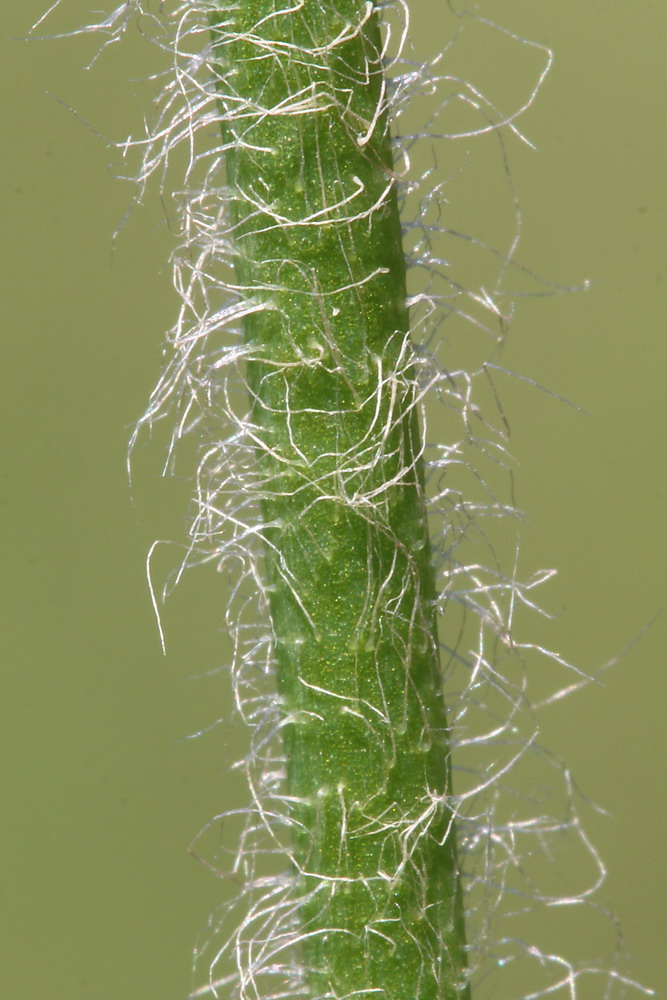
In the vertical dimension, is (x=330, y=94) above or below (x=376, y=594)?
above

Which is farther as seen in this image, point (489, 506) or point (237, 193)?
point (489, 506)

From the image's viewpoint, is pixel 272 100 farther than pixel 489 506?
No

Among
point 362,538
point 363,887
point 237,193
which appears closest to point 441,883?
point 363,887

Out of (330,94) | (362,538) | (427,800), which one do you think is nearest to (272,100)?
(330,94)

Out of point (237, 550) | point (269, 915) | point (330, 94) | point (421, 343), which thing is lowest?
point (269, 915)

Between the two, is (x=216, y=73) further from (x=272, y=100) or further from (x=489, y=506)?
(x=489, y=506)

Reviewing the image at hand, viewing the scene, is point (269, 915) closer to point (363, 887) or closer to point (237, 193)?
point (363, 887)
